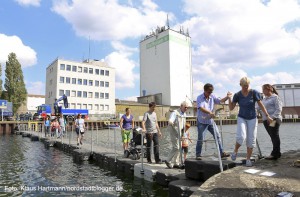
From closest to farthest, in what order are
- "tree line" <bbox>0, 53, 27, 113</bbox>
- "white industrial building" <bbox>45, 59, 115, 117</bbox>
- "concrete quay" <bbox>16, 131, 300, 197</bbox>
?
"concrete quay" <bbox>16, 131, 300, 197</bbox> → "tree line" <bbox>0, 53, 27, 113</bbox> → "white industrial building" <bbox>45, 59, 115, 117</bbox>

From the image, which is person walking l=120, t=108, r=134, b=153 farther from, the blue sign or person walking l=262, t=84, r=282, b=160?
the blue sign

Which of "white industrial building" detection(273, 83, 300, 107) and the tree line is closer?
the tree line

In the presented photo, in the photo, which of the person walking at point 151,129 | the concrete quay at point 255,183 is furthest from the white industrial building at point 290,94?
the concrete quay at point 255,183

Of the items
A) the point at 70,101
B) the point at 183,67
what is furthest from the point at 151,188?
the point at 183,67

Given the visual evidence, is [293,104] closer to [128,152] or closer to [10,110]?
[10,110]

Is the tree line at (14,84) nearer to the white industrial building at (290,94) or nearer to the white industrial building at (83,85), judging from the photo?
the white industrial building at (83,85)

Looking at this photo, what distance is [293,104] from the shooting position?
12219 cm

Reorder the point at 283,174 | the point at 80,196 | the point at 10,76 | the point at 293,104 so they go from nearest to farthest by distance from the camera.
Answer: the point at 283,174 → the point at 80,196 → the point at 10,76 → the point at 293,104

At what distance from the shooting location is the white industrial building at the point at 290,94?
123 m

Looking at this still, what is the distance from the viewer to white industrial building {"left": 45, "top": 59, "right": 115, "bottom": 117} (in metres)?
64.7

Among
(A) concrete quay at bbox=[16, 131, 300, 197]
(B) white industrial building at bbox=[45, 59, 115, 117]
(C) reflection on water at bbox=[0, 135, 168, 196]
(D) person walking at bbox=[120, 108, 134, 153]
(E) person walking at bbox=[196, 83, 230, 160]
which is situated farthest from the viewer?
(B) white industrial building at bbox=[45, 59, 115, 117]

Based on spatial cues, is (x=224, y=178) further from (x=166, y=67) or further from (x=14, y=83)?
(x=166, y=67)

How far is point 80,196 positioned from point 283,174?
4756mm

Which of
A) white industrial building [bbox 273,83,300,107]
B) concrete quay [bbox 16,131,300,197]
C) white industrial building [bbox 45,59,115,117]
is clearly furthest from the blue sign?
white industrial building [bbox 273,83,300,107]
